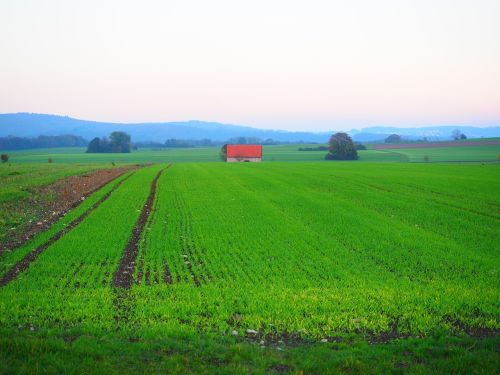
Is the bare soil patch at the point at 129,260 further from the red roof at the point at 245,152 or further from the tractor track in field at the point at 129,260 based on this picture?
the red roof at the point at 245,152

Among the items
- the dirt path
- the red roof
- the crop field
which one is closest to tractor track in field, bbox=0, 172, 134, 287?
the crop field

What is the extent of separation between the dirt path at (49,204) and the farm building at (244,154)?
69.3 meters

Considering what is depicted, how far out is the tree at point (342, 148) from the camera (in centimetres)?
11425

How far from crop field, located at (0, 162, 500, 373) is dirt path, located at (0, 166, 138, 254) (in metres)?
0.79

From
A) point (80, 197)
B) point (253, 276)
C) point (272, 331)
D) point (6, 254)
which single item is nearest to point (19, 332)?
point (272, 331)

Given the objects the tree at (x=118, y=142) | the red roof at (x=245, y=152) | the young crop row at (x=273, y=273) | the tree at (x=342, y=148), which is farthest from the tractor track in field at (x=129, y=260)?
the tree at (x=118, y=142)

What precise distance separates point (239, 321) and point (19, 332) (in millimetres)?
4381

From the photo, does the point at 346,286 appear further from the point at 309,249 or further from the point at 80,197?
the point at 80,197

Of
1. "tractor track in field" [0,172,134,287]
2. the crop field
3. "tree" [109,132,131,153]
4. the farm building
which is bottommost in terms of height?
the crop field

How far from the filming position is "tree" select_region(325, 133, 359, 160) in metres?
114

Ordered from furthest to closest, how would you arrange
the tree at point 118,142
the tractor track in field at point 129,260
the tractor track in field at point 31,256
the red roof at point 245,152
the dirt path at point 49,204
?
the tree at point 118,142, the red roof at point 245,152, the dirt path at point 49,204, the tractor track in field at point 31,256, the tractor track in field at point 129,260

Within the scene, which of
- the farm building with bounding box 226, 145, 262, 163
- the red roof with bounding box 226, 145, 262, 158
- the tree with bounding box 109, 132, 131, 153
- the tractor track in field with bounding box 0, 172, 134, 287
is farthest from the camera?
the tree with bounding box 109, 132, 131, 153

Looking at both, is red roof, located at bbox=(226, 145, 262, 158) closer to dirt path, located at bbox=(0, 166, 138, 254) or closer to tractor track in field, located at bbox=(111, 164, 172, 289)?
dirt path, located at bbox=(0, 166, 138, 254)

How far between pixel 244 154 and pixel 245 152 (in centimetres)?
73
